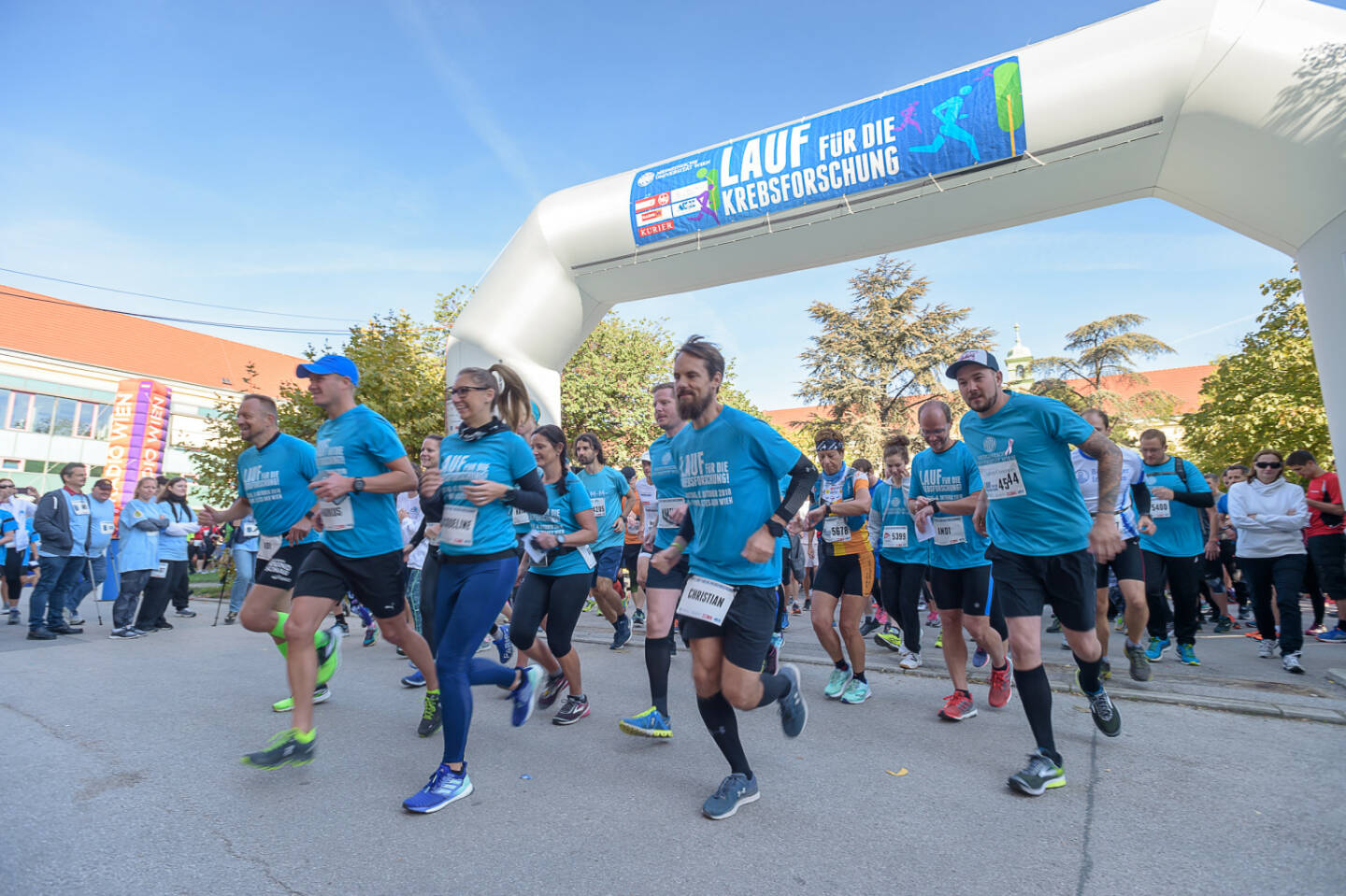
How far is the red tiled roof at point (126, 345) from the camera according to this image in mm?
39062

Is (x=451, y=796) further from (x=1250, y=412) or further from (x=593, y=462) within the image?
(x=1250, y=412)

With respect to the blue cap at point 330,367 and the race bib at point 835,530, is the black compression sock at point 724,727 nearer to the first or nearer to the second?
the race bib at point 835,530

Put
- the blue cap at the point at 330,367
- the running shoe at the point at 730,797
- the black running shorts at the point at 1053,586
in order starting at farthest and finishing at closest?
1. the blue cap at the point at 330,367
2. the black running shorts at the point at 1053,586
3. the running shoe at the point at 730,797

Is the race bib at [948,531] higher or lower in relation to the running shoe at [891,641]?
higher

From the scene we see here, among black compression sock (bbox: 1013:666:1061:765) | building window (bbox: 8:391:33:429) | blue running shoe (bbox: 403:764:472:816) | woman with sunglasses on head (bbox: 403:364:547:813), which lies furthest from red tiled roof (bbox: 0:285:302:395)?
black compression sock (bbox: 1013:666:1061:765)

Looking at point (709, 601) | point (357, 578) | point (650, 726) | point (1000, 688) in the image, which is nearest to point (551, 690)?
point (650, 726)

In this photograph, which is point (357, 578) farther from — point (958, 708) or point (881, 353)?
point (881, 353)

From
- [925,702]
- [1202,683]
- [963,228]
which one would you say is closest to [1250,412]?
[963,228]

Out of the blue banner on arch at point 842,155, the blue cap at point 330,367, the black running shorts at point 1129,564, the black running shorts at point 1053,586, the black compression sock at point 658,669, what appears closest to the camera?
the black running shorts at point 1053,586

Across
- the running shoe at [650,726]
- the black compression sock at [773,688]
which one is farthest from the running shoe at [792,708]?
the running shoe at [650,726]

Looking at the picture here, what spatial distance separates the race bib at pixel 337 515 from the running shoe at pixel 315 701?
5.41 feet

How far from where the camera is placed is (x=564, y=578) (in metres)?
4.62

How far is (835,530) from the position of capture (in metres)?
5.25

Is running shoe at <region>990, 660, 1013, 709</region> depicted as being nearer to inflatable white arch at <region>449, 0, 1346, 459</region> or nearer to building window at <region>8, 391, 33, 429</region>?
inflatable white arch at <region>449, 0, 1346, 459</region>
